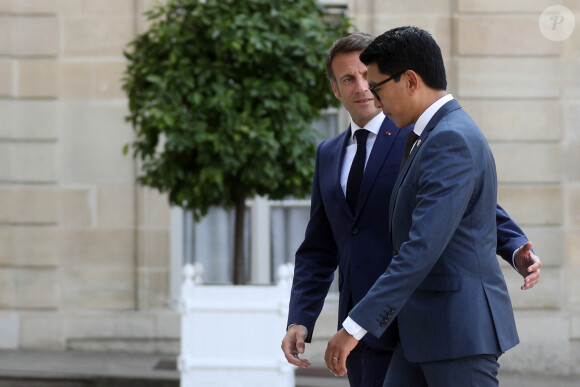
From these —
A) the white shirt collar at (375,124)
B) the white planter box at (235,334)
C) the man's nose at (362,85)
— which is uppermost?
the man's nose at (362,85)

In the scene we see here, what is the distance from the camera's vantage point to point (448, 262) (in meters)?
2.56

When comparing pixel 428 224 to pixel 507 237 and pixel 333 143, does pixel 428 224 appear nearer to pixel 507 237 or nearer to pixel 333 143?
pixel 507 237

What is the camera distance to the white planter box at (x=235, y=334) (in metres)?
6.17

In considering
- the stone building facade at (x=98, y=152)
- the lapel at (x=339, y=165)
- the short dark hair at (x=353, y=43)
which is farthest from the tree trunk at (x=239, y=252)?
the short dark hair at (x=353, y=43)

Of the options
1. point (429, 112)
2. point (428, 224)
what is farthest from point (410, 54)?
point (428, 224)

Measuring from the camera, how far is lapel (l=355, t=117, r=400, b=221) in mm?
3258

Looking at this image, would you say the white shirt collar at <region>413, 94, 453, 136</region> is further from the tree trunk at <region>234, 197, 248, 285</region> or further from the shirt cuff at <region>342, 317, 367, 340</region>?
the tree trunk at <region>234, 197, 248, 285</region>

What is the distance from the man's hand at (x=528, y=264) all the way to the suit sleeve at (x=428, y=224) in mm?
520

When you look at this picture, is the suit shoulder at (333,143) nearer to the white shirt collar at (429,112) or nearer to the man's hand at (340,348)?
the white shirt collar at (429,112)

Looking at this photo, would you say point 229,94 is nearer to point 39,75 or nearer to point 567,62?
point 39,75

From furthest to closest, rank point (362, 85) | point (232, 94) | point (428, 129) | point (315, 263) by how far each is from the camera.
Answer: point (232, 94) < point (315, 263) < point (362, 85) < point (428, 129)

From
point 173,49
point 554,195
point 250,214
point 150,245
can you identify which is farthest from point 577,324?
Answer: point 173,49

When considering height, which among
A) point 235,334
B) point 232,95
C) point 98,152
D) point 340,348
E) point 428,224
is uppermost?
point 232,95

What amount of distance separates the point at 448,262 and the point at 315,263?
1.06m
